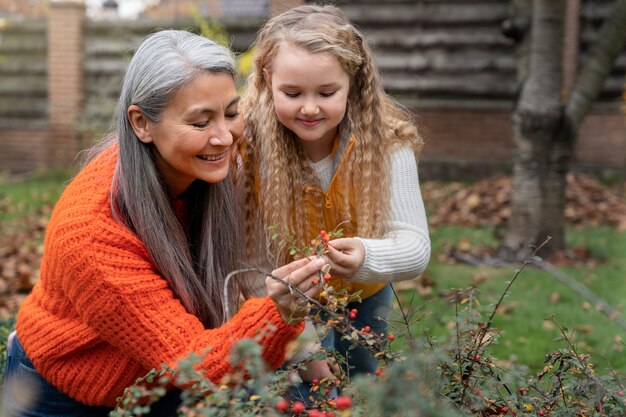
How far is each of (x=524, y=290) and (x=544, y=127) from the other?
1.45 m

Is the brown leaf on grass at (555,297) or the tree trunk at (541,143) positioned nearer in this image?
the brown leaf on grass at (555,297)

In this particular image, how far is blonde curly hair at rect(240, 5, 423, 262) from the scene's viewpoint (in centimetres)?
248

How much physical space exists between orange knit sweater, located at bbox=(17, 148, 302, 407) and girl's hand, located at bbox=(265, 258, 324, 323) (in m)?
0.06

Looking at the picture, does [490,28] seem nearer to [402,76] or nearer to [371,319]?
[402,76]

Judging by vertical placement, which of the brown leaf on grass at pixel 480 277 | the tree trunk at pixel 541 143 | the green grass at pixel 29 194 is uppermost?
the tree trunk at pixel 541 143

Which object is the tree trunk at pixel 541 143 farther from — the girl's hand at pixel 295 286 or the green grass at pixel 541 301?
the girl's hand at pixel 295 286

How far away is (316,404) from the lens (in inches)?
70.0

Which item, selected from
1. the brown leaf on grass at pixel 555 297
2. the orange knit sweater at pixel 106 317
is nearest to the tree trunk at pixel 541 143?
the brown leaf on grass at pixel 555 297

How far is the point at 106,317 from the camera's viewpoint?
2100 mm

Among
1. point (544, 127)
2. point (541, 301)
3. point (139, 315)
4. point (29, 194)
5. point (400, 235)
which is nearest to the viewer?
point (139, 315)

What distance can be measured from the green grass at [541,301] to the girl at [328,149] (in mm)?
915

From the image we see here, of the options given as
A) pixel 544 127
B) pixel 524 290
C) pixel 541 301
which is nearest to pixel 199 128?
pixel 541 301

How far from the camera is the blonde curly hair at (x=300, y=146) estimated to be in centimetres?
248

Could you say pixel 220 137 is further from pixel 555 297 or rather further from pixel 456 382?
pixel 555 297
